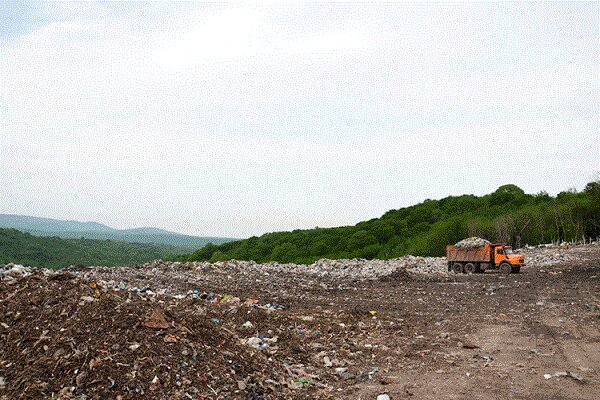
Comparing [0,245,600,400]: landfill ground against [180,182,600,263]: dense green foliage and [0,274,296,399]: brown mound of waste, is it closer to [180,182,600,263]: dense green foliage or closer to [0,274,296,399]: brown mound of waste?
[0,274,296,399]: brown mound of waste

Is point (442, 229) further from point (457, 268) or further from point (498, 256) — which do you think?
point (498, 256)

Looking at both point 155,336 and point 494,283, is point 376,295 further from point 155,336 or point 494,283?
point 155,336

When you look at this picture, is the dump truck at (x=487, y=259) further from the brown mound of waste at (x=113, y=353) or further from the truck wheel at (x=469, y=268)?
the brown mound of waste at (x=113, y=353)

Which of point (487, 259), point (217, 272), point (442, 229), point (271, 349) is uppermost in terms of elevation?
point (442, 229)

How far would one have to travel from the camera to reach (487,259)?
68.9 feet

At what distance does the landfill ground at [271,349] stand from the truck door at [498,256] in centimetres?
1005

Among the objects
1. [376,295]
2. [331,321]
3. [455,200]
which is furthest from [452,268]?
[455,200]

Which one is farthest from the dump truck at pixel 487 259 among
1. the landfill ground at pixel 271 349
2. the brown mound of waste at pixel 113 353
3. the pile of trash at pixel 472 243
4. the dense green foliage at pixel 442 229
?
the dense green foliage at pixel 442 229

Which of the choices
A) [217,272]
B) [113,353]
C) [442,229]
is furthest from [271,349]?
[442,229]

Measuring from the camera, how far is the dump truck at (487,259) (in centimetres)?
2045

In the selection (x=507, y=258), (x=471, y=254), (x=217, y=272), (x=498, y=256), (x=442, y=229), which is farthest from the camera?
(x=442, y=229)

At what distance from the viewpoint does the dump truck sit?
20452mm

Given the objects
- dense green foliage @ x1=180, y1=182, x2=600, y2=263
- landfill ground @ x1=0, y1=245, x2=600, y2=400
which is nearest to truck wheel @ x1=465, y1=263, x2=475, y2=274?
landfill ground @ x1=0, y1=245, x2=600, y2=400

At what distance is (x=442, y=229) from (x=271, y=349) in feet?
139
